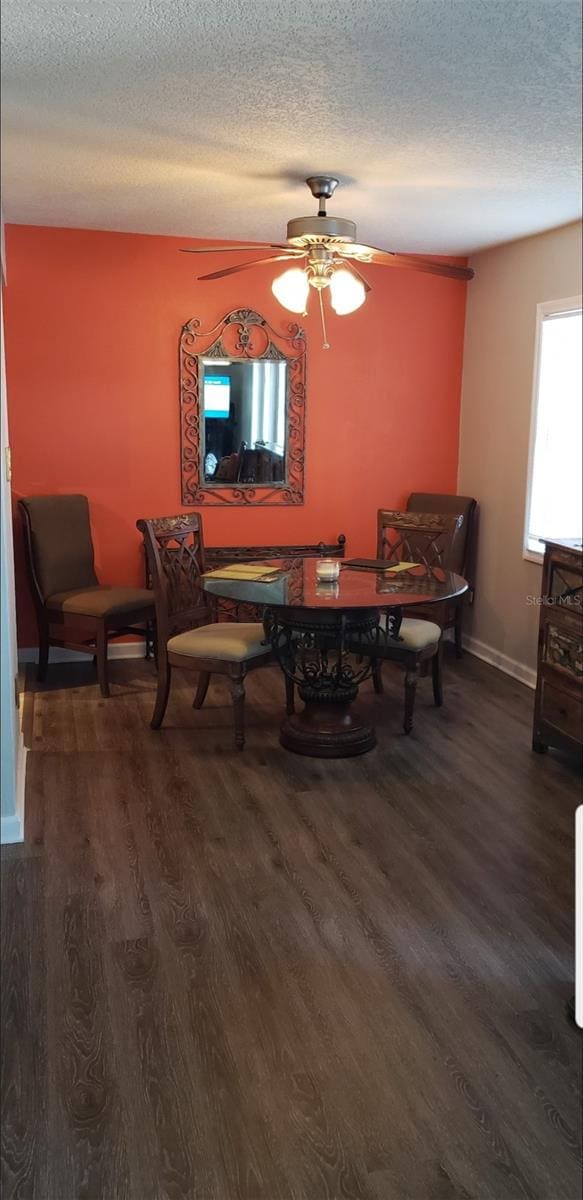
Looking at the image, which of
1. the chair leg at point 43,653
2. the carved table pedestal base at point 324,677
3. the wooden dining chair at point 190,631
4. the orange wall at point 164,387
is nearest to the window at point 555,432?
the orange wall at point 164,387

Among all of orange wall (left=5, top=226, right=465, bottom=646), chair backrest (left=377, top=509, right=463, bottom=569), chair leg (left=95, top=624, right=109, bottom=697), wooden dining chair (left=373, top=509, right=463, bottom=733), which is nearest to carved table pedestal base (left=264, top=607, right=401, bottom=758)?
wooden dining chair (left=373, top=509, right=463, bottom=733)

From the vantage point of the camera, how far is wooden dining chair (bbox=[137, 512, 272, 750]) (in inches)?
144

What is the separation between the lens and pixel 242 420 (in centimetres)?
503

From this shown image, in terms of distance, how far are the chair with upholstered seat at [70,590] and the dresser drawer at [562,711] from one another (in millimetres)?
2019

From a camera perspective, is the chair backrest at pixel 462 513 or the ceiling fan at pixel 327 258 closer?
the ceiling fan at pixel 327 258

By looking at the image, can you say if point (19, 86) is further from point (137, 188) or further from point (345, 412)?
point (345, 412)

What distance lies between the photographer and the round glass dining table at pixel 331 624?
133 inches

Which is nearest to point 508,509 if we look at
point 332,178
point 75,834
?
point 332,178

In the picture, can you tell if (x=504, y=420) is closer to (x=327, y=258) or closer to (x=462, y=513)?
(x=462, y=513)

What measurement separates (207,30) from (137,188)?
1611 millimetres

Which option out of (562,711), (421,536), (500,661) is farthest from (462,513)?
(562,711)

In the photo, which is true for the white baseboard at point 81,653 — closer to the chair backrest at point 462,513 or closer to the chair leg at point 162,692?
the chair leg at point 162,692

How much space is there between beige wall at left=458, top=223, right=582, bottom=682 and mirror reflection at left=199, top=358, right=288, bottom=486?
113cm

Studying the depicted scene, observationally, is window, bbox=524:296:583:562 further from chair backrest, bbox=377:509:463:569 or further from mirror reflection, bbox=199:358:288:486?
mirror reflection, bbox=199:358:288:486
